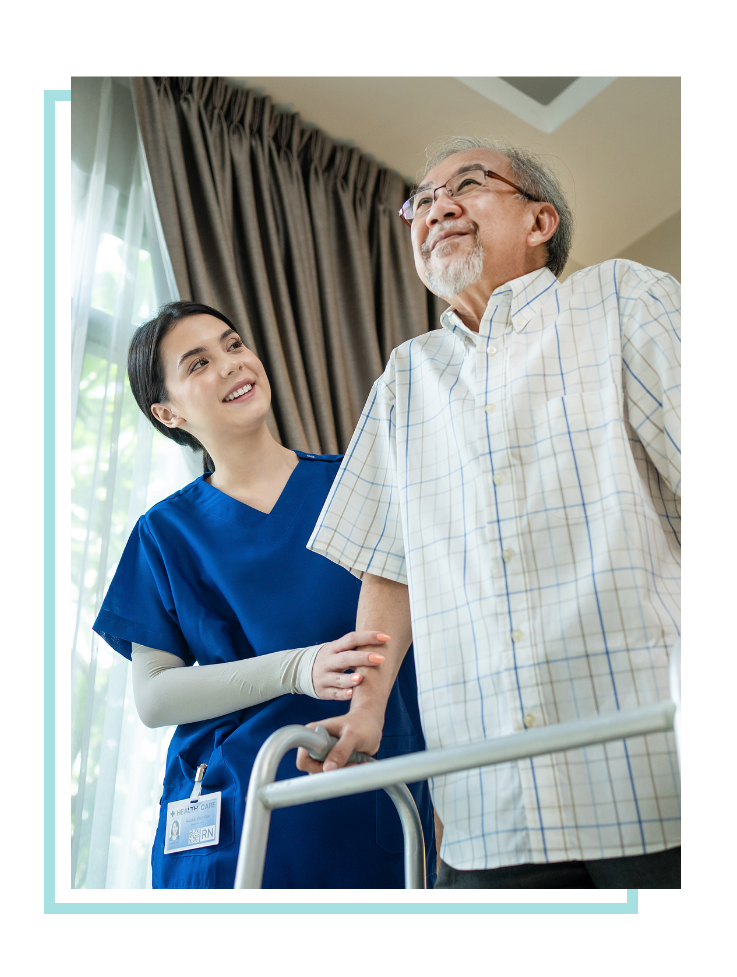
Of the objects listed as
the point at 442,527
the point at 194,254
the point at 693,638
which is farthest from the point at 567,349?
the point at 194,254

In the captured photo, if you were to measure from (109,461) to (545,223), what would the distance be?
1054 millimetres

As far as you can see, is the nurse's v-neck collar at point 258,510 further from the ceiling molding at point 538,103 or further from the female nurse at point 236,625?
the ceiling molding at point 538,103

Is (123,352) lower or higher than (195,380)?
higher

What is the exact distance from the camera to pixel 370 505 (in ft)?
3.94

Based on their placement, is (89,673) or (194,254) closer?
(89,673)

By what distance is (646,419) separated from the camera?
0.97 meters

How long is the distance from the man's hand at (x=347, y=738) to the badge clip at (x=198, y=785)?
1.37ft

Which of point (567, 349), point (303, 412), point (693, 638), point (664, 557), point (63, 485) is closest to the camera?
point (693, 638)

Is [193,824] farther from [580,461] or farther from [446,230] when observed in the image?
[446,230]

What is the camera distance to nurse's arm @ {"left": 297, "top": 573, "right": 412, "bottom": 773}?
38.0 inches

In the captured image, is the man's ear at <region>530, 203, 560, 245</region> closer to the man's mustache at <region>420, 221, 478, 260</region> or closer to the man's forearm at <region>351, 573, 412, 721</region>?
the man's mustache at <region>420, 221, 478, 260</region>
